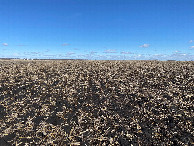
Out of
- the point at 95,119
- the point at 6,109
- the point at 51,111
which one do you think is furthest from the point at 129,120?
the point at 6,109

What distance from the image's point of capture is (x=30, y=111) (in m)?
15.5

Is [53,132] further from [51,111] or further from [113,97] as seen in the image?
[113,97]

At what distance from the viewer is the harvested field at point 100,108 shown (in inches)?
486

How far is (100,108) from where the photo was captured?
15.3 meters

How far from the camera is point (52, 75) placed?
920 inches

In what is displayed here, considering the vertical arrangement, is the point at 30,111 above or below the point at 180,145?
above

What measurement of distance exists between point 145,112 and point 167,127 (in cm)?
240

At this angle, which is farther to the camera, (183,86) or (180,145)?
(183,86)

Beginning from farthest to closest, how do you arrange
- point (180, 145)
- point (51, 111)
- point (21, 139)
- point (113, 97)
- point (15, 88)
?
point (15, 88) → point (113, 97) → point (51, 111) → point (21, 139) → point (180, 145)

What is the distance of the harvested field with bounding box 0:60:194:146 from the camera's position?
12.3 meters

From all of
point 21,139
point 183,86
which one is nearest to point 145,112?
point 183,86

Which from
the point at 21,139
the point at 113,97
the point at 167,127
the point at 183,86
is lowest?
the point at 21,139

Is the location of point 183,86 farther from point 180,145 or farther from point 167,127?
point 180,145

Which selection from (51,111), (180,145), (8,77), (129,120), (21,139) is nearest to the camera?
(180,145)
